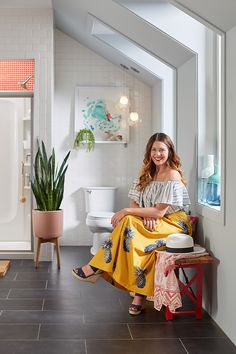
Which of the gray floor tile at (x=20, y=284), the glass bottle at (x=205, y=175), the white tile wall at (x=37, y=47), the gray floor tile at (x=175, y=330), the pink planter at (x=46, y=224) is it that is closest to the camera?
the gray floor tile at (x=175, y=330)

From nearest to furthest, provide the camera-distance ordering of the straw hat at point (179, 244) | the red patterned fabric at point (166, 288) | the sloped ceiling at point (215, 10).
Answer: the sloped ceiling at point (215, 10) → the red patterned fabric at point (166, 288) → the straw hat at point (179, 244)

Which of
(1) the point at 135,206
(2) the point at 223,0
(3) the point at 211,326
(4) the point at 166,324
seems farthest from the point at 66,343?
(2) the point at 223,0

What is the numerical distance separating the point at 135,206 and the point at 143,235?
1.46 feet

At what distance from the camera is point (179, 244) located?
367 centimetres

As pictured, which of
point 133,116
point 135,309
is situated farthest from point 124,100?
point 135,309

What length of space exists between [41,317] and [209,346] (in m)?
1.19

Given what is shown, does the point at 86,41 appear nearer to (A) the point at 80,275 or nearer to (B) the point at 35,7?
(B) the point at 35,7

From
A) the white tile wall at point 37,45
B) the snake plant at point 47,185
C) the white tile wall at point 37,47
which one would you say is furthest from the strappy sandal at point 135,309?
the white tile wall at point 37,45

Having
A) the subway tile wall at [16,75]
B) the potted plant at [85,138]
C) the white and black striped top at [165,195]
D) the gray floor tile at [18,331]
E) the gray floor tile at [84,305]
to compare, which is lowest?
the gray floor tile at [18,331]

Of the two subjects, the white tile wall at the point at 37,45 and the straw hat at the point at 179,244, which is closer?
the straw hat at the point at 179,244

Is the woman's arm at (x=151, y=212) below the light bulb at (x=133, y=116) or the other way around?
below

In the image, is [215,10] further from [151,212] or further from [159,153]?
[151,212]

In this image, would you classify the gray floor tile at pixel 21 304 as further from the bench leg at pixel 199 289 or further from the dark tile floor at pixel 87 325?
the bench leg at pixel 199 289

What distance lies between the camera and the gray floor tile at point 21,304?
155 inches
